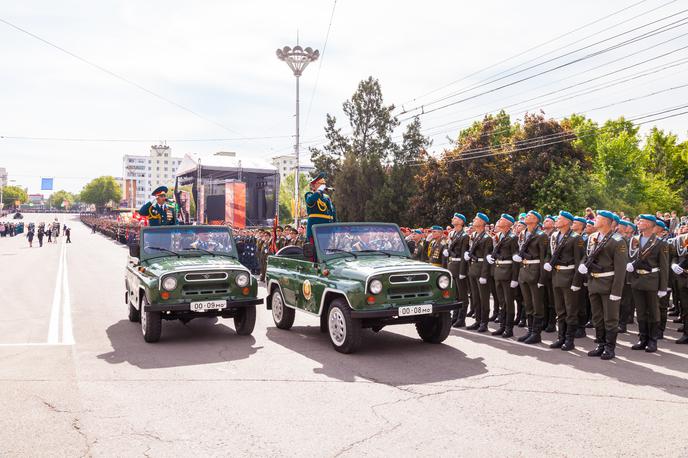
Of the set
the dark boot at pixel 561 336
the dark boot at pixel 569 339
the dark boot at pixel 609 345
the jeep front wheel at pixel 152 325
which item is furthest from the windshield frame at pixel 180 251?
the dark boot at pixel 609 345

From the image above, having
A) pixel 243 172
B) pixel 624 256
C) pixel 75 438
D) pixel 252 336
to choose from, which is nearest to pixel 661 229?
pixel 624 256

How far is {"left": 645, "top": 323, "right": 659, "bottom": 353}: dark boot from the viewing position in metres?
9.03

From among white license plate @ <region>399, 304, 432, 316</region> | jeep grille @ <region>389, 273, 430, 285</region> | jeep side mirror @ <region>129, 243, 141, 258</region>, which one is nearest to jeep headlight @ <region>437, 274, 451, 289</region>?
jeep grille @ <region>389, 273, 430, 285</region>

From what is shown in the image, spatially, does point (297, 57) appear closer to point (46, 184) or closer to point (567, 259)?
point (567, 259)

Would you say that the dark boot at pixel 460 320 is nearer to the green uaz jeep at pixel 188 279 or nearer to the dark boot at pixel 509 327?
the dark boot at pixel 509 327

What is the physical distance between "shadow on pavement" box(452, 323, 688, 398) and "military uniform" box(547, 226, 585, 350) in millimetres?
289

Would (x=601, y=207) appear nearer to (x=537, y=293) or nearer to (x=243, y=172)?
(x=243, y=172)

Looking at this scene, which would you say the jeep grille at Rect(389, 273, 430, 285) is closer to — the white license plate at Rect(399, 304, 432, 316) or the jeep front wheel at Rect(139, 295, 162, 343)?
the white license plate at Rect(399, 304, 432, 316)

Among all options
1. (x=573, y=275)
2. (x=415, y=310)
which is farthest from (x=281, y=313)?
(x=573, y=275)

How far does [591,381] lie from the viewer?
23.6 ft

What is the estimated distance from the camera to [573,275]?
940 cm

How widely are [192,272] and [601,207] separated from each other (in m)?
33.1

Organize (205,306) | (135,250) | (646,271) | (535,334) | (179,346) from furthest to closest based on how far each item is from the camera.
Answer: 1. (135,250)
2. (535,334)
3. (179,346)
4. (205,306)
5. (646,271)

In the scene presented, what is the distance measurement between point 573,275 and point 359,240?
337 cm
